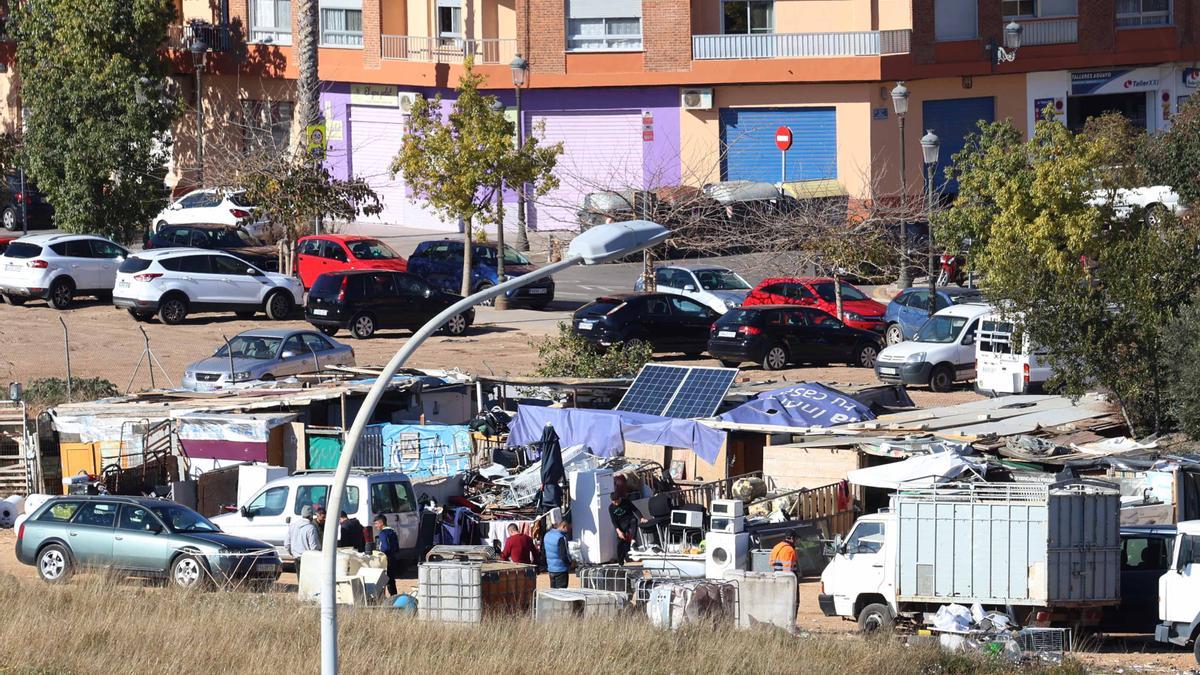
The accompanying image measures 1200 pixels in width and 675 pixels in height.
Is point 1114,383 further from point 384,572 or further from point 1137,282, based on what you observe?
point 384,572

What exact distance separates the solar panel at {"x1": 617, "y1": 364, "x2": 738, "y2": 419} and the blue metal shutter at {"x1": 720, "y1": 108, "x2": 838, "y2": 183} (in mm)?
27971

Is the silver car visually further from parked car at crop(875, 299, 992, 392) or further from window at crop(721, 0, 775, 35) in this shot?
window at crop(721, 0, 775, 35)

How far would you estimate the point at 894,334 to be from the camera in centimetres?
3722

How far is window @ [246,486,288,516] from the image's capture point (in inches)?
909

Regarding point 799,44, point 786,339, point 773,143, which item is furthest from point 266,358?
point 799,44

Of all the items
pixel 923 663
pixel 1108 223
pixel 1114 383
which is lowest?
pixel 923 663

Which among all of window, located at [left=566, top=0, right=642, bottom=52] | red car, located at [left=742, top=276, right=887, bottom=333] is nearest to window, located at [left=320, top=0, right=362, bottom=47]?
window, located at [left=566, top=0, right=642, bottom=52]

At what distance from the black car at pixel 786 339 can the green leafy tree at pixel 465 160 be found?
873cm

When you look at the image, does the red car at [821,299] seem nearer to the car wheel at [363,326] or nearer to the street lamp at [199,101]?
the car wheel at [363,326]

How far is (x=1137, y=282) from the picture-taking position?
27.8 m

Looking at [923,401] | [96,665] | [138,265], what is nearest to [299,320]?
[138,265]

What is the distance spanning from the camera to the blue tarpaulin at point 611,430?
27.0m

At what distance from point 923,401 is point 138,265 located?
640 inches

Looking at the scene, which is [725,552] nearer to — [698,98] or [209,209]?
[209,209]
